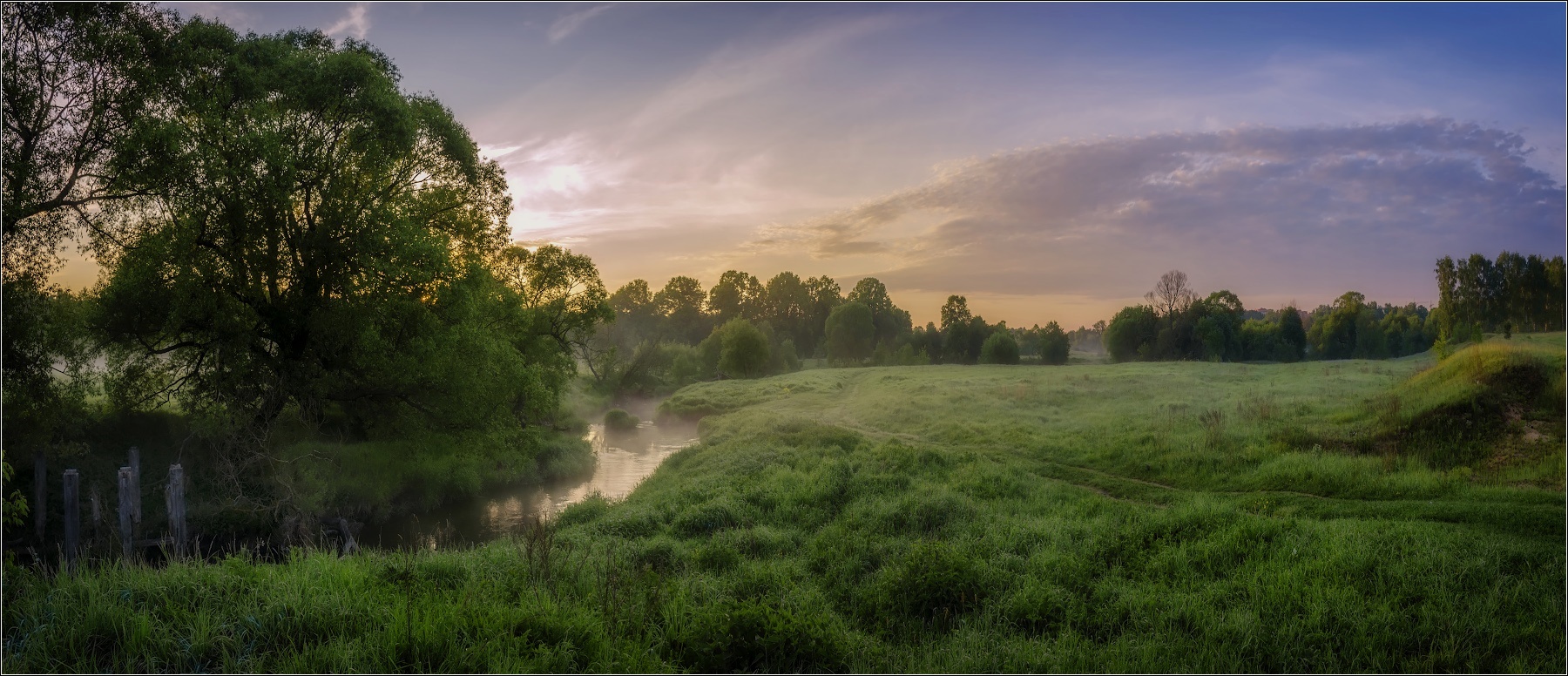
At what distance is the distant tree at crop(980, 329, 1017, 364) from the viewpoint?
47594mm

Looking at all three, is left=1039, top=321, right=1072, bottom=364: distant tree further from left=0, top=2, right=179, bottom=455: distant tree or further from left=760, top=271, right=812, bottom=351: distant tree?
left=0, top=2, right=179, bottom=455: distant tree

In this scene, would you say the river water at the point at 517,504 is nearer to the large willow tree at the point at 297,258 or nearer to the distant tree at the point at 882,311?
the large willow tree at the point at 297,258

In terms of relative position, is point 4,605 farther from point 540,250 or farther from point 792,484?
point 540,250

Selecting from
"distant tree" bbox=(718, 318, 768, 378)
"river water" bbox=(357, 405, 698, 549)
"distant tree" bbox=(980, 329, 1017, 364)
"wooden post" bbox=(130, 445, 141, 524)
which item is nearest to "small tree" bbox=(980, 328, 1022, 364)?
"distant tree" bbox=(980, 329, 1017, 364)

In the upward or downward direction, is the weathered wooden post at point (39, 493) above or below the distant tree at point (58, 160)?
below

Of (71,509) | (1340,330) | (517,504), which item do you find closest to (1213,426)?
(1340,330)

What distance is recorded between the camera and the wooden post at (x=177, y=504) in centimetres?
1373

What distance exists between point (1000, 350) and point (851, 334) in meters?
12.8

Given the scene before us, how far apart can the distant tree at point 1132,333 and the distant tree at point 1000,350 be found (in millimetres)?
6074

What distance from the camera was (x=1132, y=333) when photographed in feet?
A: 134

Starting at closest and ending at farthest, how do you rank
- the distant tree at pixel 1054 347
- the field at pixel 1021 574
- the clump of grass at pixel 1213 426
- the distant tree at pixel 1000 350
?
the field at pixel 1021 574 < the clump of grass at pixel 1213 426 < the distant tree at pixel 1000 350 < the distant tree at pixel 1054 347

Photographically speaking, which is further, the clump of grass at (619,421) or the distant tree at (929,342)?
the distant tree at (929,342)

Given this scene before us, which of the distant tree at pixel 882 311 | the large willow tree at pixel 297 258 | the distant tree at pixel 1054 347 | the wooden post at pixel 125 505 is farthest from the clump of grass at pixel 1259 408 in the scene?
the distant tree at pixel 882 311

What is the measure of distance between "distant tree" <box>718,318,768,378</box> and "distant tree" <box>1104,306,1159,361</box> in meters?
25.5
